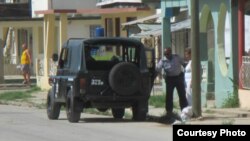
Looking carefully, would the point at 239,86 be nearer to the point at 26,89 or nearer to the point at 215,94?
the point at 215,94

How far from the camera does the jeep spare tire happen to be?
20094 millimetres

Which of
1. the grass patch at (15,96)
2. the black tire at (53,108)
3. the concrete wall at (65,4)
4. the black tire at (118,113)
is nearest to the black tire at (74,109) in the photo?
the black tire at (53,108)

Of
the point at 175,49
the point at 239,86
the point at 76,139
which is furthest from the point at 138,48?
the point at 175,49

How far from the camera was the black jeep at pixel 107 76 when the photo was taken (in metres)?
20.2

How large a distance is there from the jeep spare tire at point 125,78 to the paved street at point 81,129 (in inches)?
33.0

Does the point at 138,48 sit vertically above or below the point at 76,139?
above

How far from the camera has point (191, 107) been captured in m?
19.8

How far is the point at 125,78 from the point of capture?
20188mm

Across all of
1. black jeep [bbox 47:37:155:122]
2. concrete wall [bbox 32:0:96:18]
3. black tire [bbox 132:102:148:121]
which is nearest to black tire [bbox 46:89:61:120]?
black jeep [bbox 47:37:155:122]

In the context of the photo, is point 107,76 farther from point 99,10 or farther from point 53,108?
point 99,10

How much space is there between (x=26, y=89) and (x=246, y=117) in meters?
19.7

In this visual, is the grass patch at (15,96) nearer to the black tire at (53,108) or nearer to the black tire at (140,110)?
the black tire at (53,108)

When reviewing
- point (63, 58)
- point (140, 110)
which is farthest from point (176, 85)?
point (63, 58)

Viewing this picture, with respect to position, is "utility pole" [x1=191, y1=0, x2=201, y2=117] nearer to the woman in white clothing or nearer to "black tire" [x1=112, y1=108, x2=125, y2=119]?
the woman in white clothing
